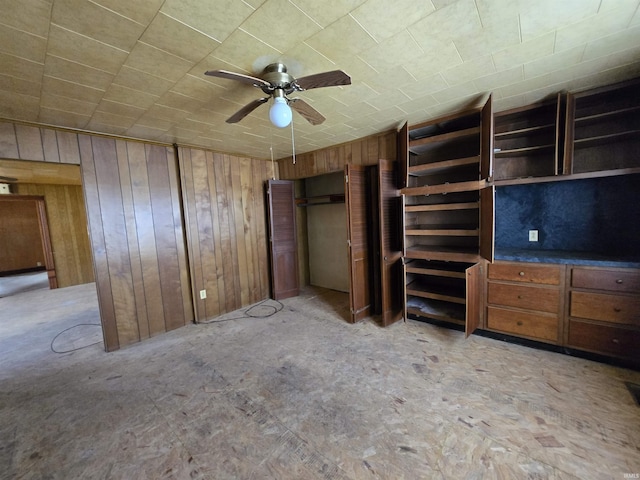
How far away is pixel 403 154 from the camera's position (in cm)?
278

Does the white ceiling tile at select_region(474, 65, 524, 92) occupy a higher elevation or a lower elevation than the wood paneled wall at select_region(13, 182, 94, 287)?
higher

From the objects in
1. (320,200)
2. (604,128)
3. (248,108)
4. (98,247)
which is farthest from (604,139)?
(98,247)

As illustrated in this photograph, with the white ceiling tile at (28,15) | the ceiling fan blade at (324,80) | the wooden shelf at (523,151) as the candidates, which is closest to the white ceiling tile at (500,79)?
the wooden shelf at (523,151)

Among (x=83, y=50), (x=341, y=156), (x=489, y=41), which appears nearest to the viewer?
(x=83, y=50)

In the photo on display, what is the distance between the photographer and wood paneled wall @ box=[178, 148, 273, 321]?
3.29 meters

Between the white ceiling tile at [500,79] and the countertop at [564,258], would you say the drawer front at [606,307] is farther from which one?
the white ceiling tile at [500,79]

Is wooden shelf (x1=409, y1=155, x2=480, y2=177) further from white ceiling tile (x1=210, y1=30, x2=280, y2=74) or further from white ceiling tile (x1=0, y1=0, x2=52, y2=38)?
white ceiling tile (x1=0, y1=0, x2=52, y2=38)

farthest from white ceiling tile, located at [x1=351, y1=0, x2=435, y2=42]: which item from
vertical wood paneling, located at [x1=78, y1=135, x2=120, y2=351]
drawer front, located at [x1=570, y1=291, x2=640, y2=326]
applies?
vertical wood paneling, located at [x1=78, y1=135, x2=120, y2=351]

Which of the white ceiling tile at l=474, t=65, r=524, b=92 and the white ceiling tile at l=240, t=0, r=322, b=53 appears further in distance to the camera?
the white ceiling tile at l=474, t=65, r=524, b=92

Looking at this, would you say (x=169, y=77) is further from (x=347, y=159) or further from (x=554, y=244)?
(x=554, y=244)

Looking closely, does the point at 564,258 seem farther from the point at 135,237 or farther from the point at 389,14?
Result: the point at 135,237

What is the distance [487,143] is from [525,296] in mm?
1476

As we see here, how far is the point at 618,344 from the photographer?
197cm

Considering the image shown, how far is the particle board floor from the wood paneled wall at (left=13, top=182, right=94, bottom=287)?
3873 mm
